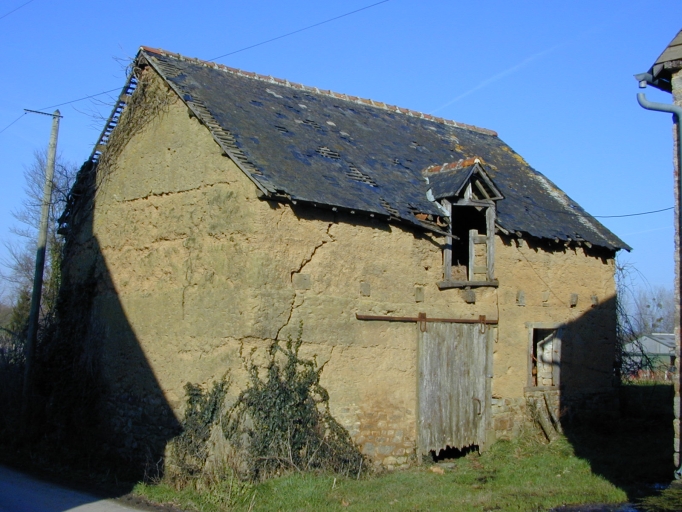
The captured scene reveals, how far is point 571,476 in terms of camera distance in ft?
33.8

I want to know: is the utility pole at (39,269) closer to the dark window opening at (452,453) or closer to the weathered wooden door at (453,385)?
the weathered wooden door at (453,385)

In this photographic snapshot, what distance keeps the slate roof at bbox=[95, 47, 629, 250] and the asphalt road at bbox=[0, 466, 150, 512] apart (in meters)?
4.73

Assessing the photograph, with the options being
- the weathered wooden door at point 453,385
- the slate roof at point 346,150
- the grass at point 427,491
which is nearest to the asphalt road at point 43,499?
the grass at point 427,491

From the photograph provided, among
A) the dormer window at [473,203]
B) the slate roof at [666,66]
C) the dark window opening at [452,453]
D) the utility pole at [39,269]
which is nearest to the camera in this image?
the slate roof at [666,66]

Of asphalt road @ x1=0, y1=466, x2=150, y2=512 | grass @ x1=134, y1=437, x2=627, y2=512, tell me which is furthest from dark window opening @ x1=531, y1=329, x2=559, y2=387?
asphalt road @ x1=0, y1=466, x2=150, y2=512

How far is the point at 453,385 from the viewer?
12055 millimetres

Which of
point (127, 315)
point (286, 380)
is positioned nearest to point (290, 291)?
point (286, 380)

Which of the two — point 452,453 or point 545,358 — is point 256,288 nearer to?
point 452,453

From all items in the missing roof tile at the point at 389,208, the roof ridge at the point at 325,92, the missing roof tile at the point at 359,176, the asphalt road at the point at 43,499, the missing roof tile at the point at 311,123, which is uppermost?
the roof ridge at the point at 325,92

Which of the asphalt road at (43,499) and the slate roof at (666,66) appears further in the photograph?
the asphalt road at (43,499)

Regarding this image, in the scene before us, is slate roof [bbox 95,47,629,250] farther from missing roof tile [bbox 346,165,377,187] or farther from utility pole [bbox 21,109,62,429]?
utility pole [bbox 21,109,62,429]

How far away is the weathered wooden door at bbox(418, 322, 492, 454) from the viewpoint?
38.2ft

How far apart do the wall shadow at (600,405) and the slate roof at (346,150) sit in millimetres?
1944

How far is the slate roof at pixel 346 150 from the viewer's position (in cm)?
1104
